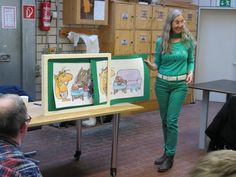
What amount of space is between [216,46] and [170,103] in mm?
4667

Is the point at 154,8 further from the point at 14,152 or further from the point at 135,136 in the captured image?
the point at 14,152

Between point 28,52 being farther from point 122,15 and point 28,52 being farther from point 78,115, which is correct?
point 78,115

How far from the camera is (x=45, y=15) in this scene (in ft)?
18.6

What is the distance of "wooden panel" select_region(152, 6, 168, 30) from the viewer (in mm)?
6910

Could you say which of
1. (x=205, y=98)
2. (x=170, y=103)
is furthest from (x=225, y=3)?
(x=170, y=103)

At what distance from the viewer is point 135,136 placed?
5492 mm

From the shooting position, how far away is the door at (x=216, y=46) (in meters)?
8.20

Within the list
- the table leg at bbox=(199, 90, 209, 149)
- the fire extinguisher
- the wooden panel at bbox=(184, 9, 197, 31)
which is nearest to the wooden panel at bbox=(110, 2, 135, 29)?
the fire extinguisher

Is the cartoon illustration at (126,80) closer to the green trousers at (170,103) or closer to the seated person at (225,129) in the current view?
the green trousers at (170,103)

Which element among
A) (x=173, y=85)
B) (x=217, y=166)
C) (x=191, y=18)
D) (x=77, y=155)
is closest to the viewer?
(x=217, y=166)

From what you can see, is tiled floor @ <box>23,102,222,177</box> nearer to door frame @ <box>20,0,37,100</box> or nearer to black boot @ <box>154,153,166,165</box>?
black boot @ <box>154,153,166,165</box>

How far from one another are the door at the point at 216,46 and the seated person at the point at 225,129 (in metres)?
4.07

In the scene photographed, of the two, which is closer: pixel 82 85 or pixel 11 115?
pixel 11 115

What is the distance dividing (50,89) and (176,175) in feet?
5.10
